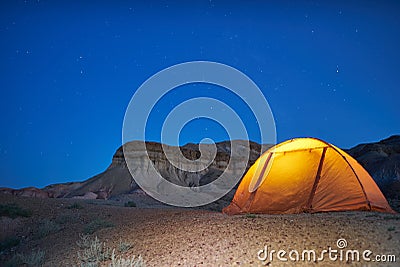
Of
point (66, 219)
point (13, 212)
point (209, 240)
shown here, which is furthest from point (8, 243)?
point (209, 240)

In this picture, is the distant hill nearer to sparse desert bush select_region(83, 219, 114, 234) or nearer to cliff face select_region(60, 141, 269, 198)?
cliff face select_region(60, 141, 269, 198)

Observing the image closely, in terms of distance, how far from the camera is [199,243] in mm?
5074

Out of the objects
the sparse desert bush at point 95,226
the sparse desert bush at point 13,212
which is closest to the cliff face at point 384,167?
the sparse desert bush at point 95,226

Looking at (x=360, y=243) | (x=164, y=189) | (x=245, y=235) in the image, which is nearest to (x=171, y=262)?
(x=245, y=235)

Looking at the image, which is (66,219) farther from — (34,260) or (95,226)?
(34,260)

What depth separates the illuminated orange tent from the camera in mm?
7840

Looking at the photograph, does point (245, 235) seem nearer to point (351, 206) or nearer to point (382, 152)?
point (351, 206)

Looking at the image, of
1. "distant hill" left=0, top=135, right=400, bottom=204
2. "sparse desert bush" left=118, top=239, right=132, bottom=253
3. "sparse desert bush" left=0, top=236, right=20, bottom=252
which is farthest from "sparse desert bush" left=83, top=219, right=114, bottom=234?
"distant hill" left=0, top=135, right=400, bottom=204

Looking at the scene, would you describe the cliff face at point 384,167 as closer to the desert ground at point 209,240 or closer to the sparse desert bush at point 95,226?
the desert ground at point 209,240

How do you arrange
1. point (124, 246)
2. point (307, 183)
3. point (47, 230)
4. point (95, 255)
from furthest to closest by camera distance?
point (307, 183) < point (47, 230) < point (124, 246) < point (95, 255)

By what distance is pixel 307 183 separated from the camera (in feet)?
27.5

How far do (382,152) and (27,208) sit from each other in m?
37.5

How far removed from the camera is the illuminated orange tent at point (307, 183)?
7840 millimetres

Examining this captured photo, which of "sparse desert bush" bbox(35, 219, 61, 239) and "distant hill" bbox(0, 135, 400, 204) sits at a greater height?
"distant hill" bbox(0, 135, 400, 204)
